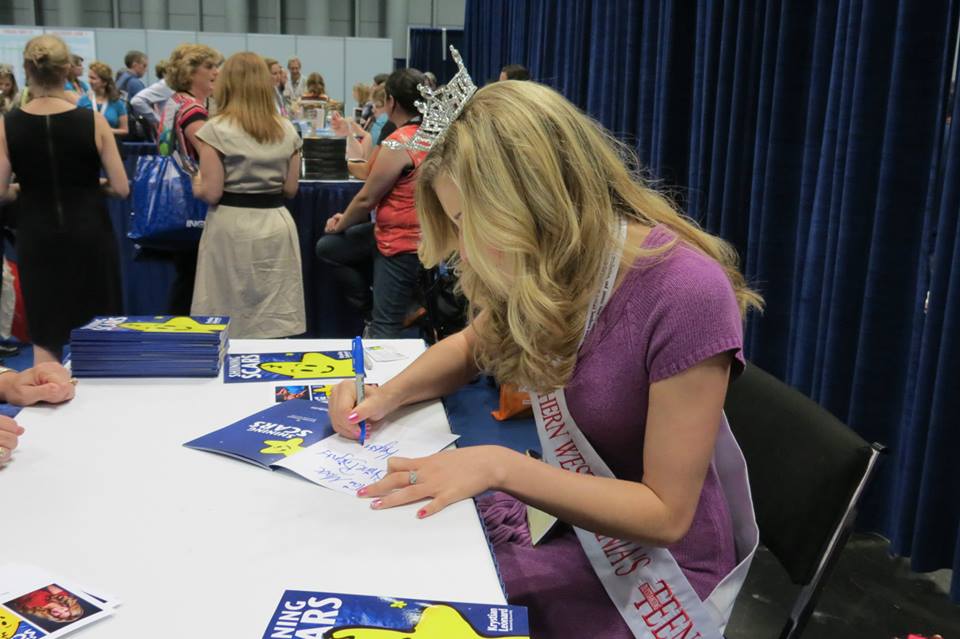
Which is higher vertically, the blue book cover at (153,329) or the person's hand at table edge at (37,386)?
the blue book cover at (153,329)

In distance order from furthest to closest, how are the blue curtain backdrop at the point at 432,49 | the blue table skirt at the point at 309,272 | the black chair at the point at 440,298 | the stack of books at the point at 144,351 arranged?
1. the blue curtain backdrop at the point at 432,49
2. the blue table skirt at the point at 309,272
3. the black chair at the point at 440,298
4. the stack of books at the point at 144,351

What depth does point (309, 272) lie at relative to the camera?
4074 mm

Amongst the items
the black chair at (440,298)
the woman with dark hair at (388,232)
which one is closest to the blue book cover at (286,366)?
the woman with dark hair at (388,232)

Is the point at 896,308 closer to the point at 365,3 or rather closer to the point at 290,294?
the point at 290,294

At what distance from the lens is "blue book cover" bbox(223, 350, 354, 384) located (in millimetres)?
1562

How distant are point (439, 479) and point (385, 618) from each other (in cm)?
26

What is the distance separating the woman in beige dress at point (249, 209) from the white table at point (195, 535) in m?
1.77

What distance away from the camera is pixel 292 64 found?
919 centimetres

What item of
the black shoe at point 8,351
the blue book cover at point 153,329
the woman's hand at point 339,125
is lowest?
the black shoe at point 8,351

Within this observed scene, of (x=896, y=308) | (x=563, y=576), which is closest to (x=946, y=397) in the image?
(x=896, y=308)

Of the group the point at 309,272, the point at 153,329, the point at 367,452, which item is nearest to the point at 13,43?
the point at 309,272

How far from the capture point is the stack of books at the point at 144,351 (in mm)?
1498

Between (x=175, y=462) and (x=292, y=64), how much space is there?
28.8 ft

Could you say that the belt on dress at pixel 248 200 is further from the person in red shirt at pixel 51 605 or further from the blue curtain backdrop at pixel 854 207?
the person in red shirt at pixel 51 605
